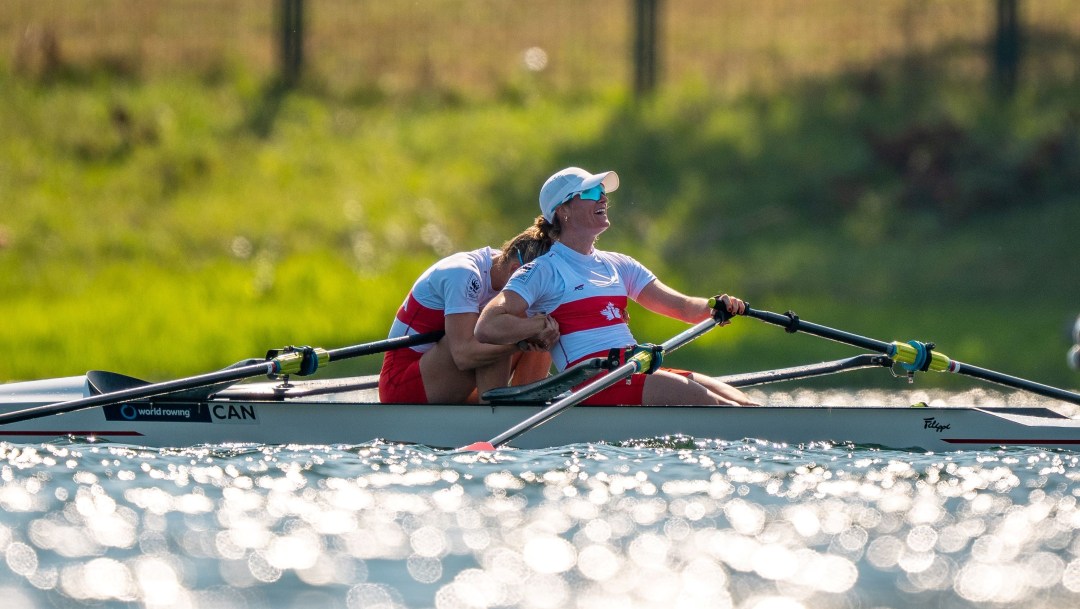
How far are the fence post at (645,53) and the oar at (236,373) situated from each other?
47.5 ft

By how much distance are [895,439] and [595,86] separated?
51.0ft

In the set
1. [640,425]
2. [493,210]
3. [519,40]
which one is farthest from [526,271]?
[519,40]

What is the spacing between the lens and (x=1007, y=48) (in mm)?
23484

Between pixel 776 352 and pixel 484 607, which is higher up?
pixel 776 352

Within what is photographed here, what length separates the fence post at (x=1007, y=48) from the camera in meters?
23.4

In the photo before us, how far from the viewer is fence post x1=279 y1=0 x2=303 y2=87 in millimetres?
23516

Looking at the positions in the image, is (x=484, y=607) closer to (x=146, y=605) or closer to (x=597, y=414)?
(x=146, y=605)

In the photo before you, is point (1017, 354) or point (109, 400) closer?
point (109, 400)

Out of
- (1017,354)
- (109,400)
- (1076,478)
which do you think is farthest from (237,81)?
(1076,478)

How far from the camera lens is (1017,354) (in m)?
17.0

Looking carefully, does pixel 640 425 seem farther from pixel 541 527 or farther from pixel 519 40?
pixel 519 40

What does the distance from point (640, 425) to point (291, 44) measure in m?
15.8

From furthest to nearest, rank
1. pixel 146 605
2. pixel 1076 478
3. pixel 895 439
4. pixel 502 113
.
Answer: pixel 502 113 → pixel 895 439 → pixel 1076 478 → pixel 146 605

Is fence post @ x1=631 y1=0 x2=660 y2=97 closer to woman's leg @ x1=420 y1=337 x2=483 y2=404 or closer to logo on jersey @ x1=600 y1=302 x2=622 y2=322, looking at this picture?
logo on jersey @ x1=600 y1=302 x2=622 y2=322
